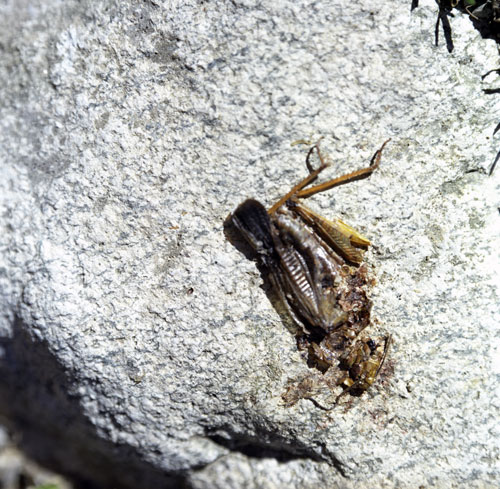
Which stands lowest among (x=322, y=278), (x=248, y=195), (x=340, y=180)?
(x=322, y=278)

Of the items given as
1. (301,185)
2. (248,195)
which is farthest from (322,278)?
(248,195)

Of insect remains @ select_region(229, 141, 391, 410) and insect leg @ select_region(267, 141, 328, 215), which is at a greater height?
insect leg @ select_region(267, 141, 328, 215)

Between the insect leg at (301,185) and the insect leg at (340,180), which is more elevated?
the insect leg at (301,185)

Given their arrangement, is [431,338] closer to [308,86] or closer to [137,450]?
[308,86]

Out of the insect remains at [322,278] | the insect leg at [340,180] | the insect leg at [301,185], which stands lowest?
the insect remains at [322,278]

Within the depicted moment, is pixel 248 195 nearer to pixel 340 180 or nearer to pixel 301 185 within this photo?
pixel 301 185
